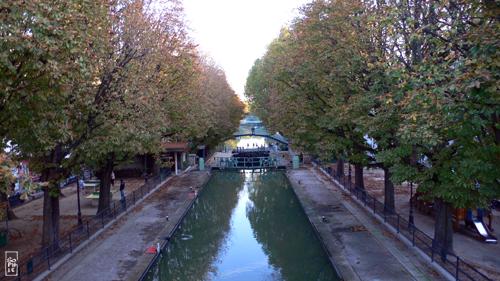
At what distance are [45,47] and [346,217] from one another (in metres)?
19.2

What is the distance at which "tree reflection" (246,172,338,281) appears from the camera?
18.6m

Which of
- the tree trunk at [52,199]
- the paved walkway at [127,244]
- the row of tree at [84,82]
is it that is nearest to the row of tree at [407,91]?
→ the row of tree at [84,82]

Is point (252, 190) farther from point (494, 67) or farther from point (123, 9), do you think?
point (494, 67)

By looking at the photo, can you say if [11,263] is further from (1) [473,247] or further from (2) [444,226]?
(1) [473,247]

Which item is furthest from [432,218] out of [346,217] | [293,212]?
[293,212]

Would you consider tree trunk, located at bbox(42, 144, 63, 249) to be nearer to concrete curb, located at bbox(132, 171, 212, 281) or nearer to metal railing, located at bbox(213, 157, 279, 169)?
concrete curb, located at bbox(132, 171, 212, 281)

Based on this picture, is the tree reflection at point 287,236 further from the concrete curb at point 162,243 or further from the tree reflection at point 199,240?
the concrete curb at point 162,243

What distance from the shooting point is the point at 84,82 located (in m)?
15.3

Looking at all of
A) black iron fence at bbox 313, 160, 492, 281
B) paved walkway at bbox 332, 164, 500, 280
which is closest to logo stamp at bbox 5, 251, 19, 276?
black iron fence at bbox 313, 160, 492, 281

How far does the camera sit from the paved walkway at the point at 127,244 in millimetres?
16484

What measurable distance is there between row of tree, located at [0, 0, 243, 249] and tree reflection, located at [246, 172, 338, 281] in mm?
8093

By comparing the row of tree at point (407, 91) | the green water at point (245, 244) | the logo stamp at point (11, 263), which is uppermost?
the row of tree at point (407, 91)

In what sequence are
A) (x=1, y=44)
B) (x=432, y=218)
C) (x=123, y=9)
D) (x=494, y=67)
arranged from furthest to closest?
(x=432, y=218) → (x=123, y=9) → (x=1, y=44) → (x=494, y=67)

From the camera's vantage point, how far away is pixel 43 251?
17188 millimetres
